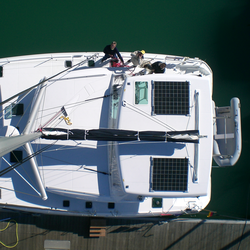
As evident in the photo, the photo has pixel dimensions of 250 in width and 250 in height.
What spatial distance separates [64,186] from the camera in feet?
17.6

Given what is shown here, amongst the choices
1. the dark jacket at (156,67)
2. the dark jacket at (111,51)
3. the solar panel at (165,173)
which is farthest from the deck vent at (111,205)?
the dark jacket at (111,51)

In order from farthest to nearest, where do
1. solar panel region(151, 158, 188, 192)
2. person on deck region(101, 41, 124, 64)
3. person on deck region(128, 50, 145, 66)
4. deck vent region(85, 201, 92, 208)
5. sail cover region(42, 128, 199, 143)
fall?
person on deck region(101, 41, 124, 64), deck vent region(85, 201, 92, 208), person on deck region(128, 50, 145, 66), solar panel region(151, 158, 188, 192), sail cover region(42, 128, 199, 143)

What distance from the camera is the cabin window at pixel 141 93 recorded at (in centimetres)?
476

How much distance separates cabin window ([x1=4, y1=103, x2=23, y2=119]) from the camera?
5.67m

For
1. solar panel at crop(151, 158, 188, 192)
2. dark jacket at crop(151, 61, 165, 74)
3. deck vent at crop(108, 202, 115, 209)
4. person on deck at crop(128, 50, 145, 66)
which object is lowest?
deck vent at crop(108, 202, 115, 209)

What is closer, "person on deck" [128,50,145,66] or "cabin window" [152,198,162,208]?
"person on deck" [128,50,145,66]

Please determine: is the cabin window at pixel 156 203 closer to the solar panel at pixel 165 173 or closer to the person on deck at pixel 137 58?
the solar panel at pixel 165 173

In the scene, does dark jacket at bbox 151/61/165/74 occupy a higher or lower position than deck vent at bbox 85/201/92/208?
higher

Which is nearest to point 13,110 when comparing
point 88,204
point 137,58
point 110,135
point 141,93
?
point 110,135

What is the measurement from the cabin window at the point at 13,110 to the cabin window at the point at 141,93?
333 cm

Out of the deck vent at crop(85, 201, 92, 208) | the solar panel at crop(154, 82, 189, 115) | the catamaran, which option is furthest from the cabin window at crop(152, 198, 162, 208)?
the solar panel at crop(154, 82, 189, 115)

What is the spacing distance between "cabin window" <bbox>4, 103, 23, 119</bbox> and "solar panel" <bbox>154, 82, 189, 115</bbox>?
3.77 m

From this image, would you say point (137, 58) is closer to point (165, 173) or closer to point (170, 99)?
point (170, 99)

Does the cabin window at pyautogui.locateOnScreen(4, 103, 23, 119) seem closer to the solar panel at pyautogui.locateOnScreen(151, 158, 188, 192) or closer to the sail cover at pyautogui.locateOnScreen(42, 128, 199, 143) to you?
the sail cover at pyautogui.locateOnScreen(42, 128, 199, 143)
